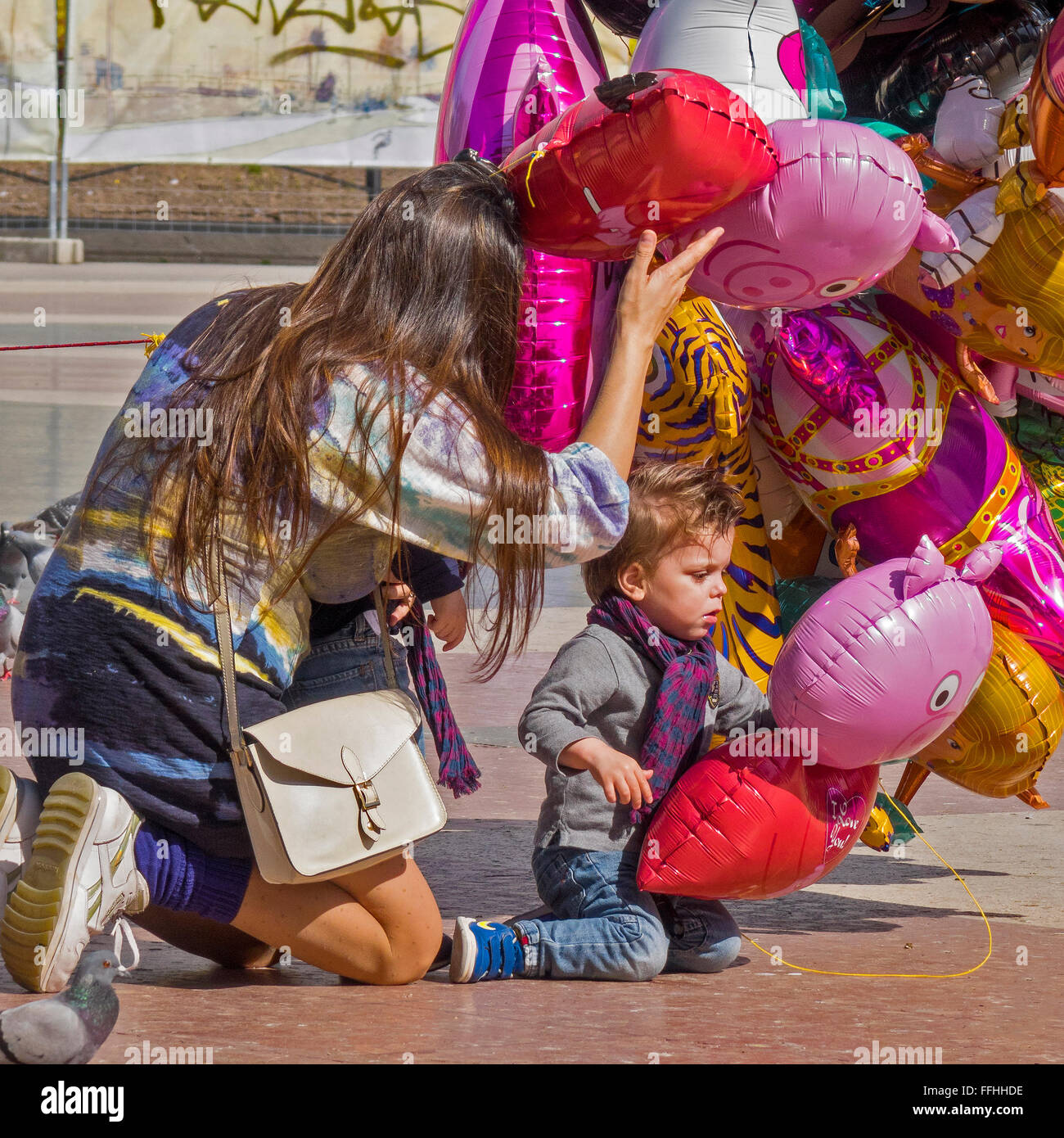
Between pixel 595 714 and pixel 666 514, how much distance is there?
41 cm

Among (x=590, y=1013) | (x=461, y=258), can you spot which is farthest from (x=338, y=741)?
(x=461, y=258)

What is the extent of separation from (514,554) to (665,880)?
0.74m

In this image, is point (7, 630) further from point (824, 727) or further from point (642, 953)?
point (824, 727)

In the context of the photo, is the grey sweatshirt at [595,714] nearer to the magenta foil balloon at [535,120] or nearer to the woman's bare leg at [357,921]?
the woman's bare leg at [357,921]

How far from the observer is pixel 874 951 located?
11.0 ft

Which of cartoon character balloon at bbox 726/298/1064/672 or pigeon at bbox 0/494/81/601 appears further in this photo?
pigeon at bbox 0/494/81/601

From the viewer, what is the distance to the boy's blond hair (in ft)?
10.5

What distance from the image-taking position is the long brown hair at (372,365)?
2682mm

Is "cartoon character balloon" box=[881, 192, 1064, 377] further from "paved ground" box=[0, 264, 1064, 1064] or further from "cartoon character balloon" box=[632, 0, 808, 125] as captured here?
"paved ground" box=[0, 264, 1064, 1064]

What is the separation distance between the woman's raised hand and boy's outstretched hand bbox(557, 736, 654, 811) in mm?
732

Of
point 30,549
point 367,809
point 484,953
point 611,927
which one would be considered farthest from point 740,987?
point 30,549

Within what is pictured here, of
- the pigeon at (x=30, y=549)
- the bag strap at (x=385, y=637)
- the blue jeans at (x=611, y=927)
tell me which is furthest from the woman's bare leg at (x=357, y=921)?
the pigeon at (x=30, y=549)

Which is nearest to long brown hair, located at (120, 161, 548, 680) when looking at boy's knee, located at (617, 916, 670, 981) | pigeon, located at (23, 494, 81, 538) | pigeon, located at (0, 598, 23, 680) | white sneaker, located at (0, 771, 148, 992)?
white sneaker, located at (0, 771, 148, 992)

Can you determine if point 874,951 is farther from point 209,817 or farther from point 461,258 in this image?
point 461,258
